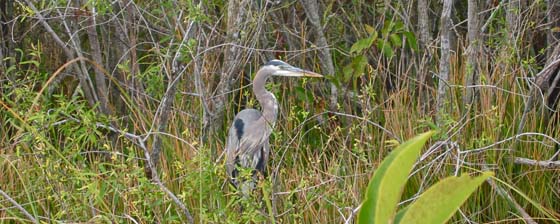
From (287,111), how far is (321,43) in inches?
15.0

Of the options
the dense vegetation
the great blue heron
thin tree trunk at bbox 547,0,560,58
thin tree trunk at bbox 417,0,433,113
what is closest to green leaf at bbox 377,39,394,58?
the dense vegetation

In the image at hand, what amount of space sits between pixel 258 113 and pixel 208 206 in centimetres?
112

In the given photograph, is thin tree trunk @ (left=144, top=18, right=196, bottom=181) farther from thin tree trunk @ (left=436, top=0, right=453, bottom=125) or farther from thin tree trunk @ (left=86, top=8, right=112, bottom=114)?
thin tree trunk @ (left=436, top=0, right=453, bottom=125)

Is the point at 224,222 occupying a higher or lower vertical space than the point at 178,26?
lower

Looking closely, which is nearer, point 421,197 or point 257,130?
point 421,197

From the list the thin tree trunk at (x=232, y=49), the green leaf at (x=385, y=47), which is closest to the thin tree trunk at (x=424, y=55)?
the green leaf at (x=385, y=47)

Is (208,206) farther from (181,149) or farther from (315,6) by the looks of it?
(315,6)

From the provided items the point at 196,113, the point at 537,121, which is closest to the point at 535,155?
the point at 537,121

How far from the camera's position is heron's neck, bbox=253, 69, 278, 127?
4.22 m

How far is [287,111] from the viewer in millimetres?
4777

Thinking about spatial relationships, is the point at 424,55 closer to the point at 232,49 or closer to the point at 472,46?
the point at 472,46

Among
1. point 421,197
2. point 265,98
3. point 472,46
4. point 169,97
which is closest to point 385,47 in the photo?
point 472,46

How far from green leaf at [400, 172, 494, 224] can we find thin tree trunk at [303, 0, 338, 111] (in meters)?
3.32

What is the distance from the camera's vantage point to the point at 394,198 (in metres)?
1.29
